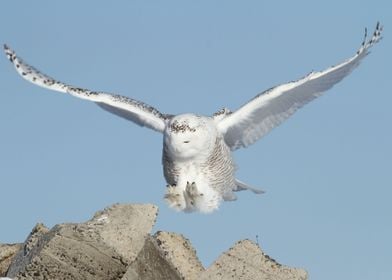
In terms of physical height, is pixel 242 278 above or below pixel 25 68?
below

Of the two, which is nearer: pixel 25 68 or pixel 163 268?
pixel 163 268

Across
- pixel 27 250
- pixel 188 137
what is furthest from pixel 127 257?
pixel 188 137

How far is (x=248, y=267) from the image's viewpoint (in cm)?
1212

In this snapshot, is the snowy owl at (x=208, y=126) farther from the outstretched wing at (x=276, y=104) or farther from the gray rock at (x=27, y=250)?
the gray rock at (x=27, y=250)

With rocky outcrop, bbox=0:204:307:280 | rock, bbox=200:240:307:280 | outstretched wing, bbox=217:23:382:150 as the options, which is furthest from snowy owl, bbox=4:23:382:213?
rock, bbox=200:240:307:280

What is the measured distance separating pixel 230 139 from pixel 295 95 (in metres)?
1.62

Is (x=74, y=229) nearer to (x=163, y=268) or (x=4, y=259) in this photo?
(x=163, y=268)

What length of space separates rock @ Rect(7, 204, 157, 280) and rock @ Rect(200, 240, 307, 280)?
1248 mm

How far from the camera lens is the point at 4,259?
14312 millimetres

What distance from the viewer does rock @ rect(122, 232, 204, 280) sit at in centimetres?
1157

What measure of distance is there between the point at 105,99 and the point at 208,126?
2584mm

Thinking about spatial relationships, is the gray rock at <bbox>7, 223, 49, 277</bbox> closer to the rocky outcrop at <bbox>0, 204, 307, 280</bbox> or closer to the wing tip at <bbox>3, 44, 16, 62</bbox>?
the rocky outcrop at <bbox>0, 204, 307, 280</bbox>

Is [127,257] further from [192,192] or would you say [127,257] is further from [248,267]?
[192,192]

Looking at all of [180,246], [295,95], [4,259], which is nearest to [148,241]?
[180,246]
